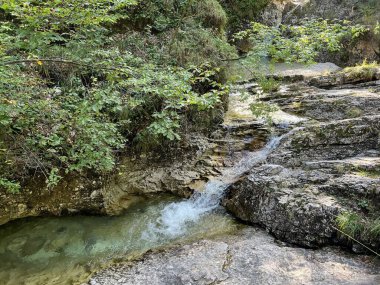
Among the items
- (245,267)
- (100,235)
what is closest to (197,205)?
(100,235)

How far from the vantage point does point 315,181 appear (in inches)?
217

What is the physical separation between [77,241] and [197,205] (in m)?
2.38

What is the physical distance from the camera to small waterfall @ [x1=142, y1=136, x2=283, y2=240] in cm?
577

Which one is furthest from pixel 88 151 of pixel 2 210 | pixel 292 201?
pixel 292 201

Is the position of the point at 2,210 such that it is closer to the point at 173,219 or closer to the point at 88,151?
the point at 88,151

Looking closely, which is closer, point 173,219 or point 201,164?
point 173,219

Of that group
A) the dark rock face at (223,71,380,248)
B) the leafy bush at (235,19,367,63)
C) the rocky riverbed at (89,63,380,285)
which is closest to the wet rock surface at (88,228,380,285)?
the rocky riverbed at (89,63,380,285)

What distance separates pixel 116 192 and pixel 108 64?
11.1ft

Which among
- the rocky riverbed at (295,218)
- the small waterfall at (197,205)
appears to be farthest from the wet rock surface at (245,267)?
the small waterfall at (197,205)

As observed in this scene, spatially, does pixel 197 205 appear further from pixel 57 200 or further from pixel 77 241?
pixel 57 200

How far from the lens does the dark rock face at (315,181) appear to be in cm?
484

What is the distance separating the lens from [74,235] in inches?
224

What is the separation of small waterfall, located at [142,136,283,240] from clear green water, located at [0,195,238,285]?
98 mm

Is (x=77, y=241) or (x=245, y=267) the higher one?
(x=245, y=267)
